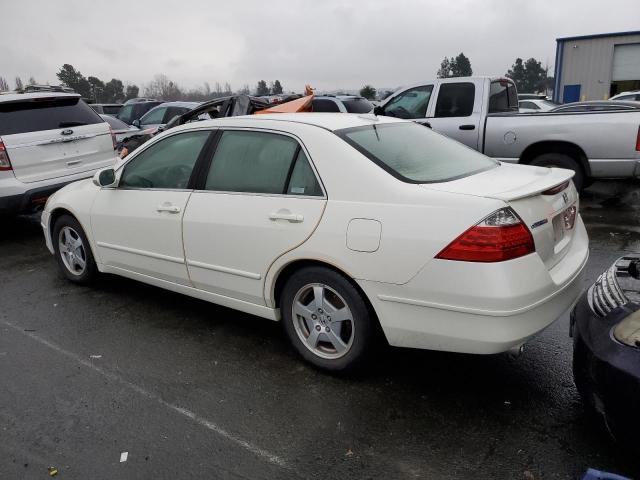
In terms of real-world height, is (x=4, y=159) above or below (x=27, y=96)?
below

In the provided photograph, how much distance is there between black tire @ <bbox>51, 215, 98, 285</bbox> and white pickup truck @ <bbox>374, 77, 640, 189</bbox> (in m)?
5.26

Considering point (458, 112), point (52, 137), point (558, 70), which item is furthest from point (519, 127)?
point (558, 70)

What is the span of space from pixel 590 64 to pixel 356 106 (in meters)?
23.6

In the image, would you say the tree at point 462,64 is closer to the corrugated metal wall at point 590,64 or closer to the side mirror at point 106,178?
the corrugated metal wall at point 590,64

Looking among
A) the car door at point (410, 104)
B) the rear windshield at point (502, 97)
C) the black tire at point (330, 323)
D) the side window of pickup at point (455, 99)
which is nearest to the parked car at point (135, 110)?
the car door at point (410, 104)

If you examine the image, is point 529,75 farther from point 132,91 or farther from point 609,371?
point 609,371

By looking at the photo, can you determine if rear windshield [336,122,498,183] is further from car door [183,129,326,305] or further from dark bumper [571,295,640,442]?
dark bumper [571,295,640,442]

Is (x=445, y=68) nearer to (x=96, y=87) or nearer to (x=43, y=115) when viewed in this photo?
(x=96, y=87)

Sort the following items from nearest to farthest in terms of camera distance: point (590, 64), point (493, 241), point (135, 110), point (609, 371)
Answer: point (609, 371) → point (493, 241) → point (135, 110) → point (590, 64)

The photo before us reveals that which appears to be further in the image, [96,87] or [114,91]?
[114,91]

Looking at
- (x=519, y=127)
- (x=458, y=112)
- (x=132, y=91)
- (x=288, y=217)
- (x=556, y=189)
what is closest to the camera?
(x=556, y=189)

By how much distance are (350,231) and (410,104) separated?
6.39m

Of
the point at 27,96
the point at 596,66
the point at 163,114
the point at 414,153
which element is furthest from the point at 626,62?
the point at 414,153

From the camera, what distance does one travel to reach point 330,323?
10.6 ft
